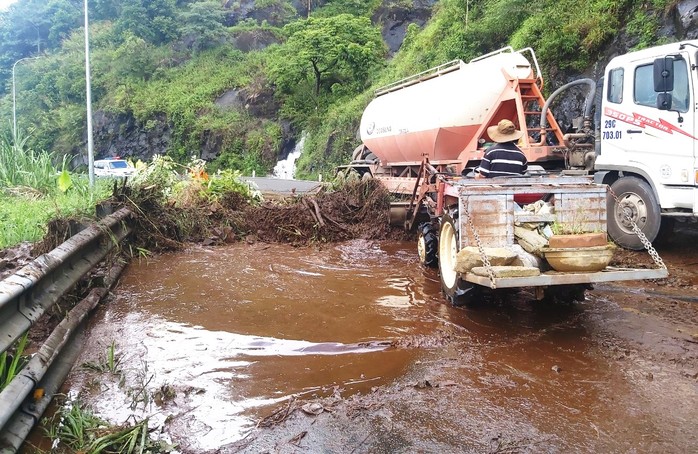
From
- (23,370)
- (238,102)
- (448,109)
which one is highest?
(238,102)

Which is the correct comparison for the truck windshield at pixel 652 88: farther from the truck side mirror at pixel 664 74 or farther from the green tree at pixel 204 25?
the green tree at pixel 204 25

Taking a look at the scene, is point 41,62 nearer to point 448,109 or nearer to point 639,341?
point 448,109

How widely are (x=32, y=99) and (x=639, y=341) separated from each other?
6136 centimetres

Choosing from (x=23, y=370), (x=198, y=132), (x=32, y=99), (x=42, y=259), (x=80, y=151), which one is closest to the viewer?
(x=23, y=370)

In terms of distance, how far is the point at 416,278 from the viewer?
24.5ft

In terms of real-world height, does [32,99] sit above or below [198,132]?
above

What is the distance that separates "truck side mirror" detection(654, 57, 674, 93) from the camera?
7.57m

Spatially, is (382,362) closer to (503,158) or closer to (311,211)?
(503,158)

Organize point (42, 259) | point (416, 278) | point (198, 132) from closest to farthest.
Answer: point (42, 259) < point (416, 278) < point (198, 132)

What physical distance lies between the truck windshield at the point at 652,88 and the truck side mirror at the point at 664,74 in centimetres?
18

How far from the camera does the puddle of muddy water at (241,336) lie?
3.61 metres

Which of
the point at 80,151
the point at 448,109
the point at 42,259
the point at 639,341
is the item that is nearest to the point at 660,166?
the point at 448,109

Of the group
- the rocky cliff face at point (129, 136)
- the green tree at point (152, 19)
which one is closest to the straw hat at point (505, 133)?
the rocky cliff face at point (129, 136)

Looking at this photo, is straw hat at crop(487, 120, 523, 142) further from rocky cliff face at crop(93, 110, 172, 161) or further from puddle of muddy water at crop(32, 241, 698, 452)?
rocky cliff face at crop(93, 110, 172, 161)
